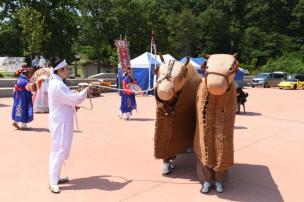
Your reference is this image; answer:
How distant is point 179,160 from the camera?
277 inches

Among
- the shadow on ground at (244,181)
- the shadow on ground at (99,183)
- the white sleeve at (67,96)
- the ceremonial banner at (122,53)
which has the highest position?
the ceremonial banner at (122,53)

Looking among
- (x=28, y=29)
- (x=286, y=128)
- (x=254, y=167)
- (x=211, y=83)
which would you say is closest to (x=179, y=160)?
(x=254, y=167)

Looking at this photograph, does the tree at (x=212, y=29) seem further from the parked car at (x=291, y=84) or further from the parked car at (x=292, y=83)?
the parked car at (x=291, y=84)

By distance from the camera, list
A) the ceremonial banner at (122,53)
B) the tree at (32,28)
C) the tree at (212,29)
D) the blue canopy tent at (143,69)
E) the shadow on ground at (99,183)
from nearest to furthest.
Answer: the shadow on ground at (99,183), the ceremonial banner at (122,53), the blue canopy tent at (143,69), the tree at (32,28), the tree at (212,29)

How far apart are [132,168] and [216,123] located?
1973mm

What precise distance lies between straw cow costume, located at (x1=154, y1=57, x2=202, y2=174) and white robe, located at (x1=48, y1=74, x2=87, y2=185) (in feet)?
3.87

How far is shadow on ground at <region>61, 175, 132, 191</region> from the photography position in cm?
554

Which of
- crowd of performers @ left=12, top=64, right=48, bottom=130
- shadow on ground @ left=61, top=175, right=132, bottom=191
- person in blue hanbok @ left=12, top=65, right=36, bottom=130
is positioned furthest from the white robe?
person in blue hanbok @ left=12, top=65, right=36, bottom=130

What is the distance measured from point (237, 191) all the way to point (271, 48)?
51229mm

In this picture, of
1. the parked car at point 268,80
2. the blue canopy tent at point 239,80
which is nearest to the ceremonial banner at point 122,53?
the blue canopy tent at point 239,80

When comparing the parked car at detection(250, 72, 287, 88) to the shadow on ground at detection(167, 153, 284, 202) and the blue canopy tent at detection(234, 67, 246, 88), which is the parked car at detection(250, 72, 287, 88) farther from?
the shadow on ground at detection(167, 153, 284, 202)

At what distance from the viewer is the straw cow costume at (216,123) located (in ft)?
16.7

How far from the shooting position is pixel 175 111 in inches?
226

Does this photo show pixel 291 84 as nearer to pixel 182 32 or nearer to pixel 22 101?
pixel 182 32
